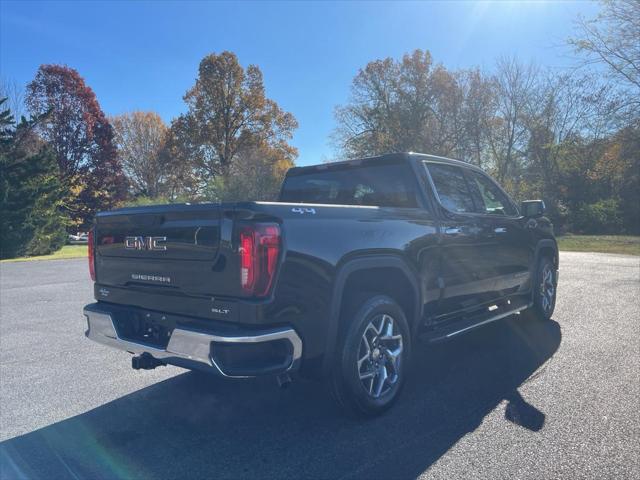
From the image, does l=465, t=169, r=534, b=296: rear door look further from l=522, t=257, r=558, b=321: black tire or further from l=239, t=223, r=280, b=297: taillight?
l=239, t=223, r=280, b=297: taillight

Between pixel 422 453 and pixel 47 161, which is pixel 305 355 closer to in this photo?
pixel 422 453

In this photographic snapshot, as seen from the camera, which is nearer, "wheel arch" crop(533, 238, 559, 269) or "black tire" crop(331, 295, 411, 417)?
"black tire" crop(331, 295, 411, 417)

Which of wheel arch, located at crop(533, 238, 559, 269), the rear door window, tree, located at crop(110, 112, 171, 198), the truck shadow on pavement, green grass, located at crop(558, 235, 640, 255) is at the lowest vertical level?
green grass, located at crop(558, 235, 640, 255)

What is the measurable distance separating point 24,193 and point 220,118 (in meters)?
18.9

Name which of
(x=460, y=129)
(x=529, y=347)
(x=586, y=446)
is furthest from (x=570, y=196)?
(x=586, y=446)

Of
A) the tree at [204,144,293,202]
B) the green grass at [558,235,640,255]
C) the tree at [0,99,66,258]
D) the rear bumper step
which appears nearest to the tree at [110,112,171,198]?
the tree at [204,144,293,202]

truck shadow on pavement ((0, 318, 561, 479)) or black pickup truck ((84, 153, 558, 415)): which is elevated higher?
black pickup truck ((84, 153, 558, 415))

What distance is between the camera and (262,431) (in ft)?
11.0

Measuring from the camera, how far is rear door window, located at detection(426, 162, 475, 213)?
4617 millimetres

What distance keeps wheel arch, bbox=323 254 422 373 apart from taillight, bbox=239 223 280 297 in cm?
54

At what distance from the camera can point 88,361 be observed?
5012 millimetres

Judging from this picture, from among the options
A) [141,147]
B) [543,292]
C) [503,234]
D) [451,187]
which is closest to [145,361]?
[451,187]

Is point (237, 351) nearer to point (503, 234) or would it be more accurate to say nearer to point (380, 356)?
point (380, 356)

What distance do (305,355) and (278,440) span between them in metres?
0.70
